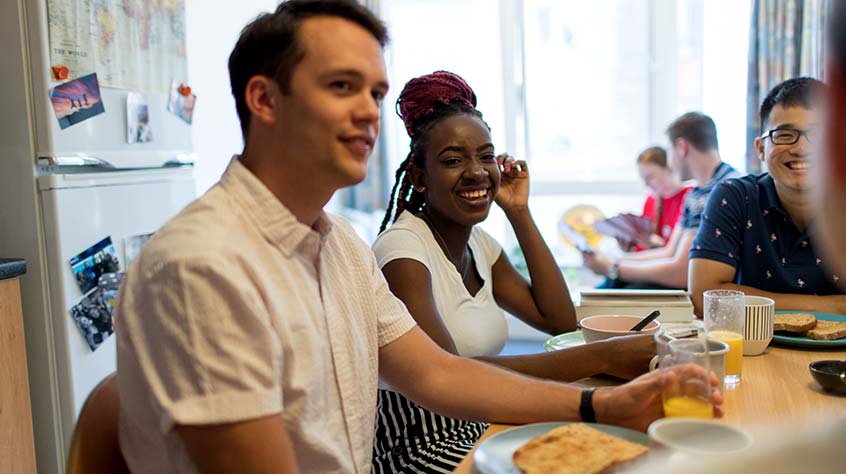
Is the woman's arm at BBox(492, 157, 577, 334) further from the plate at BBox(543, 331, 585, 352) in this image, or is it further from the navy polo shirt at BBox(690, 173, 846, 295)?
the navy polo shirt at BBox(690, 173, 846, 295)

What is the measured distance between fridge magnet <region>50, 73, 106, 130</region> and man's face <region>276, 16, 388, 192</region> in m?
1.46

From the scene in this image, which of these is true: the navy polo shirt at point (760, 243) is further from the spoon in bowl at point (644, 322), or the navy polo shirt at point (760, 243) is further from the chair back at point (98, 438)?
the chair back at point (98, 438)

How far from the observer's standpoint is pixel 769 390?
1.24m

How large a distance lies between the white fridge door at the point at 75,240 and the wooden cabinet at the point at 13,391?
93 millimetres

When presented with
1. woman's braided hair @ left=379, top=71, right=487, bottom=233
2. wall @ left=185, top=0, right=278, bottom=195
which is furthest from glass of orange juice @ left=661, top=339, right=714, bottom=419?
wall @ left=185, top=0, right=278, bottom=195

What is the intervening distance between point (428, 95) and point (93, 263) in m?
1.25

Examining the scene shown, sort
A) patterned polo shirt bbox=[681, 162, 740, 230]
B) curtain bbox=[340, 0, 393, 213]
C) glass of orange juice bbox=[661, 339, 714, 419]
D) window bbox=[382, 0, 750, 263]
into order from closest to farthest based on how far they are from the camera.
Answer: glass of orange juice bbox=[661, 339, 714, 419], patterned polo shirt bbox=[681, 162, 740, 230], window bbox=[382, 0, 750, 263], curtain bbox=[340, 0, 393, 213]

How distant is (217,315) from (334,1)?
520mm

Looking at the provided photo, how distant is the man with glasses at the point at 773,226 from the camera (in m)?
1.98

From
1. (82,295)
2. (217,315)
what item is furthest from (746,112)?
(217,315)

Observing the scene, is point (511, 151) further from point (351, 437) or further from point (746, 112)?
point (351, 437)

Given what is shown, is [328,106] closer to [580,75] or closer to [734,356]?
[734,356]

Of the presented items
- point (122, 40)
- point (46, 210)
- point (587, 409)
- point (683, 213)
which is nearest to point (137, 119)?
point (122, 40)

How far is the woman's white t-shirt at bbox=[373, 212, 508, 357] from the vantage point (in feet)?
5.38
